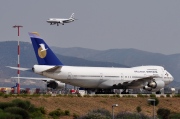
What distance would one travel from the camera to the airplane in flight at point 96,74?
9200 centimetres

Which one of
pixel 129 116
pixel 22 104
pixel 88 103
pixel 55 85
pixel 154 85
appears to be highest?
pixel 55 85

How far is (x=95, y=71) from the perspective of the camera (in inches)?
3834

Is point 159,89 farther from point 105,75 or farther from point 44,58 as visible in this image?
point 44,58

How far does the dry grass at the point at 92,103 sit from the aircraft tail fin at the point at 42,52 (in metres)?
14.3

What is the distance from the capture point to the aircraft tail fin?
93438mm

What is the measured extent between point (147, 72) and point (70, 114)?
38.1m

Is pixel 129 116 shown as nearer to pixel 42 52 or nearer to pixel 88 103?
pixel 88 103

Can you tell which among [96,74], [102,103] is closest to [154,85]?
[96,74]

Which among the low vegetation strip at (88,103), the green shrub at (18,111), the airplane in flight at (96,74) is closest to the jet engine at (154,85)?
the airplane in flight at (96,74)

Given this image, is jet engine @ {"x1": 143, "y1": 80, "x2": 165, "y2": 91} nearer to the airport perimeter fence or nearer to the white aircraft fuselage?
the white aircraft fuselage

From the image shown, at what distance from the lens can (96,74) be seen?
3831 inches

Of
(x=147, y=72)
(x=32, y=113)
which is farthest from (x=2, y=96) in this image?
(x=147, y=72)

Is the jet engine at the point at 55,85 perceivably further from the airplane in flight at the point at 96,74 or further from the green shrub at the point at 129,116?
the green shrub at the point at 129,116

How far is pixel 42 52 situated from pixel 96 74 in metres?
8.46
